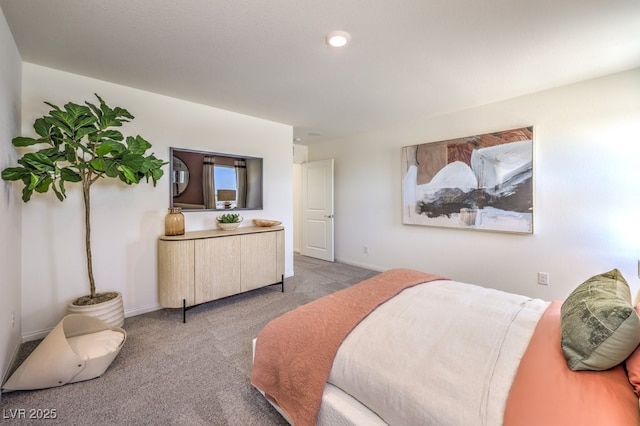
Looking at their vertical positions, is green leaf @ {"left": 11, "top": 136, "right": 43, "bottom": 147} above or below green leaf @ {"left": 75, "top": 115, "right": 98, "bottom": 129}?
below

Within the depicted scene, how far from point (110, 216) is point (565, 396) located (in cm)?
344

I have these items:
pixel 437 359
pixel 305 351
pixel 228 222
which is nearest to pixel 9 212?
pixel 228 222

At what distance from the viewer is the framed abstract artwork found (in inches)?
120

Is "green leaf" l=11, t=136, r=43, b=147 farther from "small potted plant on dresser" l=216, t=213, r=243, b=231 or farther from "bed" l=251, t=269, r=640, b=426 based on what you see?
"bed" l=251, t=269, r=640, b=426

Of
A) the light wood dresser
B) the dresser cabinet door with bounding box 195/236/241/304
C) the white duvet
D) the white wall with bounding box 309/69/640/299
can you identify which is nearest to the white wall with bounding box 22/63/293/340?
the light wood dresser

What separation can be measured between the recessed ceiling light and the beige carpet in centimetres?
245

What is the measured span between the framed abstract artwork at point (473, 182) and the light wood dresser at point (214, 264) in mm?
2115

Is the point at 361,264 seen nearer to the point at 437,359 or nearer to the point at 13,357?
the point at 437,359

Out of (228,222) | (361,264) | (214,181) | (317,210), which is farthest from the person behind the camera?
(317,210)

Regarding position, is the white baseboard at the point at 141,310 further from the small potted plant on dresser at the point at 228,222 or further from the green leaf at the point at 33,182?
the green leaf at the point at 33,182

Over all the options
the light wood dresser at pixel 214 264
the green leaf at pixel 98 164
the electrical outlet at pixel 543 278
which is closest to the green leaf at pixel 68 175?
the green leaf at pixel 98 164

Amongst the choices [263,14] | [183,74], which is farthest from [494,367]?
[183,74]

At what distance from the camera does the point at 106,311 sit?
228 centimetres

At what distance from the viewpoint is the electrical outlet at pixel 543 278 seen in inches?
116
